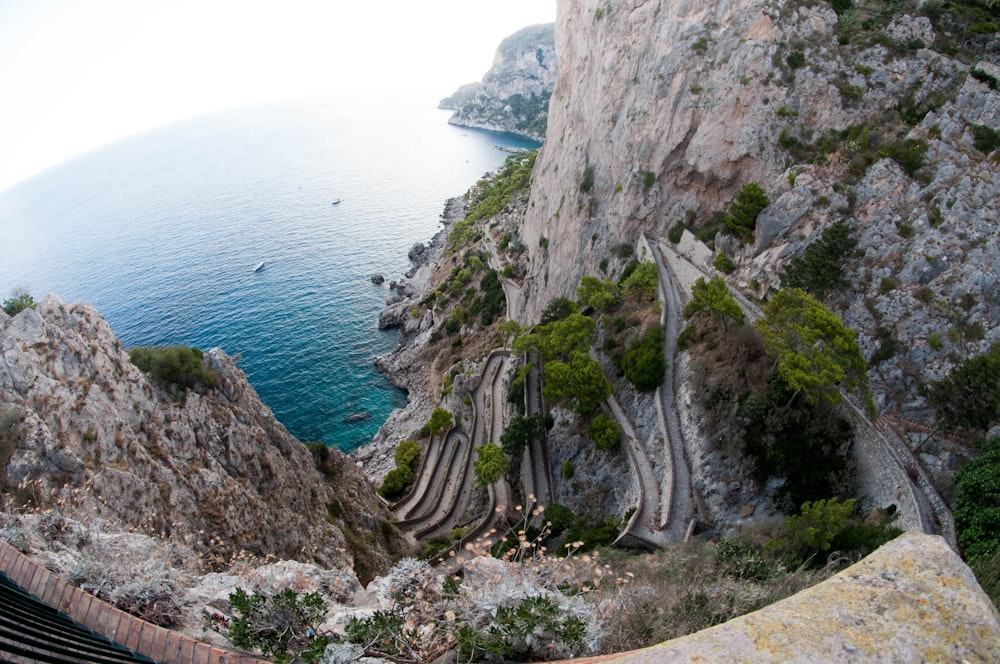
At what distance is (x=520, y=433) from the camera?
38.8 meters

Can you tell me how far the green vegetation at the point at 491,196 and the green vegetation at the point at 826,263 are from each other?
6473 cm

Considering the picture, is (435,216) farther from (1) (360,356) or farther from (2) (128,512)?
(2) (128,512)

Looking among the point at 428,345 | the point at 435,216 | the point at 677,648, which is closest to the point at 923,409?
the point at 677,648

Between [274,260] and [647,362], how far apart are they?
8856 cm

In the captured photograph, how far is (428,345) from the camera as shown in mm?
67625

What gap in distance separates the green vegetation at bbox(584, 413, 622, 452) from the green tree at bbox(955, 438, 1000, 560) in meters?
16.3

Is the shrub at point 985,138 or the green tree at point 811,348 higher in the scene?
the shrub at point 985,138

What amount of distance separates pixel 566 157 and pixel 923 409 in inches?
1842

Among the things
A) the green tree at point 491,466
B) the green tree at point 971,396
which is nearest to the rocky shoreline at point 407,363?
the green tree at point 491,466

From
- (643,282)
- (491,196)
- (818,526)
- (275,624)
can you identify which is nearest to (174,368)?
(275,624)

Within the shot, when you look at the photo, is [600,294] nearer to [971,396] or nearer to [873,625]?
[971,396]

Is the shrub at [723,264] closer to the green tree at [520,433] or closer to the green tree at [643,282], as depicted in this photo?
the green tree at [643,282]

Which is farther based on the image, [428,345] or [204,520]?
[428,345]

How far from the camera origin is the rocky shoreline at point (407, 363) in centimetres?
5269
